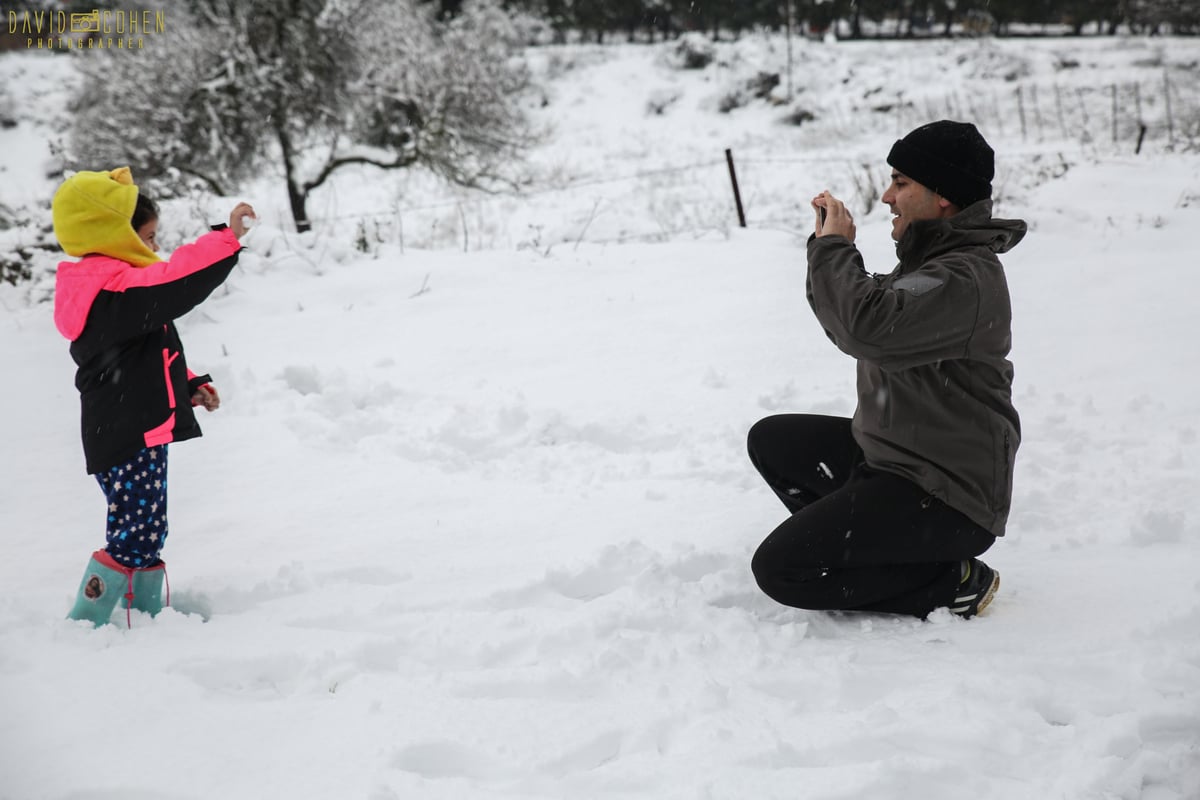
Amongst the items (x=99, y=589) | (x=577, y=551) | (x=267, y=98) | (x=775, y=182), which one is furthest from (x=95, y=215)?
(x=775, y=182)

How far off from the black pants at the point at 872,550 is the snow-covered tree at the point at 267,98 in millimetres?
10851

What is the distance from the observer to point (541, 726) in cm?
211

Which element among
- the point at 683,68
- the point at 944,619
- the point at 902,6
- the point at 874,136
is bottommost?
the point at 944,619

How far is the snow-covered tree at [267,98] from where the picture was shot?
11.8 m

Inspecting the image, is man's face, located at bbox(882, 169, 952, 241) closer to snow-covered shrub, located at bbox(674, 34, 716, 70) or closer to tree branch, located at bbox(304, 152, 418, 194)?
tree branch, located at bbox(304, 152, 418, 194)

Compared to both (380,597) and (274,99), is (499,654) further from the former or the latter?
(274,99)

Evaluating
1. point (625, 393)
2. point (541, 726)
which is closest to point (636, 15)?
point (625, 393)

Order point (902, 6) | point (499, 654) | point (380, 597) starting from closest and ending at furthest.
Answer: point (499, 654)
point (380, 597)
point (902, 6)

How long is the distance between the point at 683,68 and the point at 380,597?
1270 inches

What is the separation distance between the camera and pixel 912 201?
2398 mm

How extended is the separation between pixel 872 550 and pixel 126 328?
8.00 feet

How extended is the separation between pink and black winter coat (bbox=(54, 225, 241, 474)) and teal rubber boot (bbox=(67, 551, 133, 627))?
307mm

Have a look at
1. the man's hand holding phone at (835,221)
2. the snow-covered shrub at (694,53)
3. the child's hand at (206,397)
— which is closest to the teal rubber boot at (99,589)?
the child's hand at (206,397)

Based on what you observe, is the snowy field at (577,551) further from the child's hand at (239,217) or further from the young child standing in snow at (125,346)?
the child's hand at (239,217)
